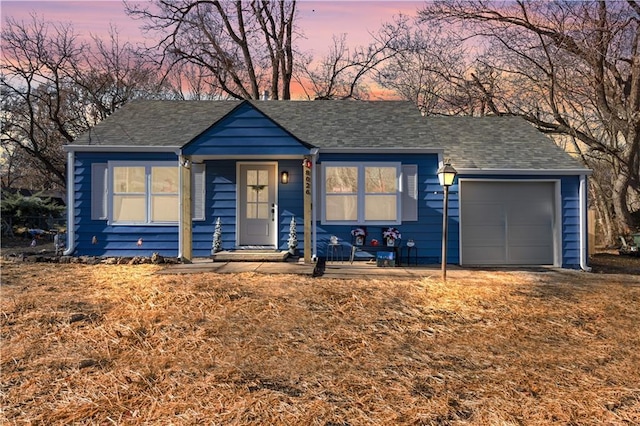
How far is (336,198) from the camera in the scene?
34.1 ft

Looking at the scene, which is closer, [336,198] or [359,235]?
[359,235]

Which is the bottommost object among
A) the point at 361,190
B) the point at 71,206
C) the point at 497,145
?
the point at 71,206

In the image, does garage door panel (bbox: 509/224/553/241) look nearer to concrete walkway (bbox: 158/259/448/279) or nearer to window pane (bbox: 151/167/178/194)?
concrete walkway (bbox: 158/259/448/279)

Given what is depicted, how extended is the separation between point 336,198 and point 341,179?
474 mm

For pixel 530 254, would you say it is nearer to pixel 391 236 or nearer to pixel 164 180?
pixel 391 236

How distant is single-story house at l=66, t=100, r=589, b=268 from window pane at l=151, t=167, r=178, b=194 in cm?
2

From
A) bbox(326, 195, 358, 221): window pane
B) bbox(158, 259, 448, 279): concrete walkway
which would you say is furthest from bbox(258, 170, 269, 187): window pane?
bbox(158, 259, 448, 279): concrete walkway

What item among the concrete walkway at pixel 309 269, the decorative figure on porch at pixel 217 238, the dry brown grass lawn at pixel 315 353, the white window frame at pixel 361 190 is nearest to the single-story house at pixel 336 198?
the white window frame at pixel 361 190

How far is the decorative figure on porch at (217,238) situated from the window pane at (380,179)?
3610 millimetres

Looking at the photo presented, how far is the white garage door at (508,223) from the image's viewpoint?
1068 centimetres

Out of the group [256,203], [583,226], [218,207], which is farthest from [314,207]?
[583,226]

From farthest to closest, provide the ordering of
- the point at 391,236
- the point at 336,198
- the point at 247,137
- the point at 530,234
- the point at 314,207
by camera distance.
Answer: the point at 530,234 → the point at 336,198 → the point at 391,236 → the point at 314,207 → the point at 247,137

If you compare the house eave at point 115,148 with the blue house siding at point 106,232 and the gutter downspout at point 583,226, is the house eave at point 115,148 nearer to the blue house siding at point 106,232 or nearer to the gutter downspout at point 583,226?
the blue house siding at point 106,232

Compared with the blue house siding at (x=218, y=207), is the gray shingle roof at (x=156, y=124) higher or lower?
higher
